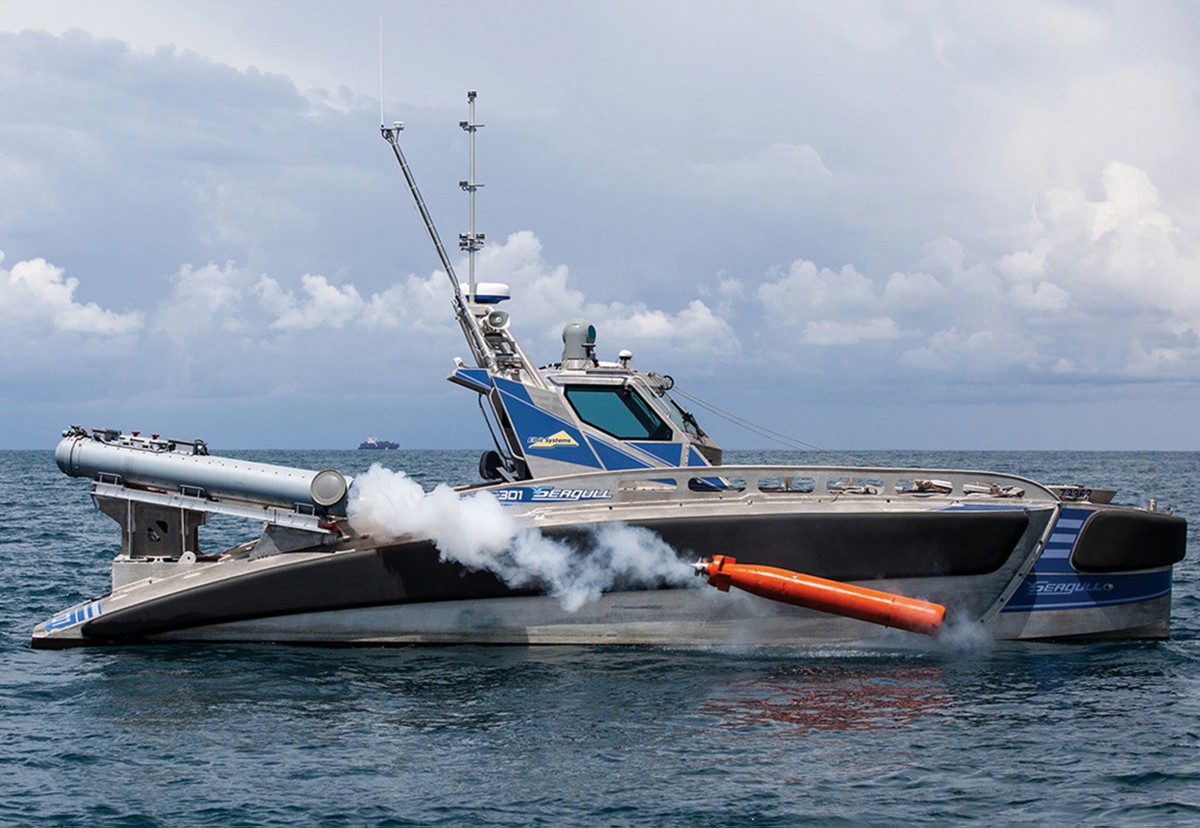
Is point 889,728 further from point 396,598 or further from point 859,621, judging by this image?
point 396,598

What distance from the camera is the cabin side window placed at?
1764 centimetres

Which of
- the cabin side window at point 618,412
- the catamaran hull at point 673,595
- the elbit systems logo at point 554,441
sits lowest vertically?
the catamaran hull at point 673,595

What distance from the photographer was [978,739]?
12430 millimetres

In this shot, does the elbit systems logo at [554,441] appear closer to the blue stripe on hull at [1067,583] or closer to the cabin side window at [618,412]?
the cabin side window at [618,412]

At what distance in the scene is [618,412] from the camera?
58.2 feet

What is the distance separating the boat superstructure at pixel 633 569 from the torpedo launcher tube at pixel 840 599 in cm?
5

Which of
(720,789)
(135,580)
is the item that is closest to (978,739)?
(720,789)

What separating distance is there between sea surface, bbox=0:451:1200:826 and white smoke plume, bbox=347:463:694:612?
891 millimetres

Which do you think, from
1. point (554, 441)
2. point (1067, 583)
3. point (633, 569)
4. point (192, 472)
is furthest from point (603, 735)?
point (192, 472)

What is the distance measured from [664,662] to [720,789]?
4.55 meters

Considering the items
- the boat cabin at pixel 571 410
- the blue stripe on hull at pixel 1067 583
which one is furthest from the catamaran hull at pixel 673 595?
the boat cabin at pixel 571 410

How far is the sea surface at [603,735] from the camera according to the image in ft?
34.7

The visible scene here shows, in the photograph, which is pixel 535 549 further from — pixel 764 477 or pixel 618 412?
pixel 764 477

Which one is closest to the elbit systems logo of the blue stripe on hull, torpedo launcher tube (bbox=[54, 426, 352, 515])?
torpedo launcher tube (bbox=[54, 426, 352, 515])
